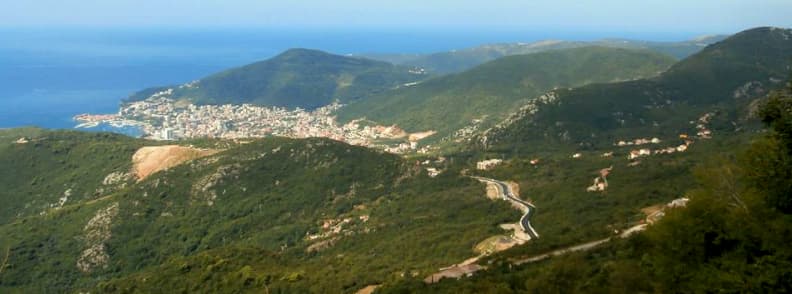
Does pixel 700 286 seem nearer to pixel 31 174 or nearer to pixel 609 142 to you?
pixel 609 142

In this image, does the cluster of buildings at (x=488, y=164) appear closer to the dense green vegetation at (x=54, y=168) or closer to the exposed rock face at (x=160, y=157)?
the exposed rock face at (x=160, y=157)

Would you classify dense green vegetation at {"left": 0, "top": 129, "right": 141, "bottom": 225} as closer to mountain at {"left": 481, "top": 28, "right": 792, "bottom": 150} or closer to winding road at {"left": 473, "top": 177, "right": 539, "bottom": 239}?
winding road at {"left": 473, "top": 177, "right": 539, "bottom": 239}

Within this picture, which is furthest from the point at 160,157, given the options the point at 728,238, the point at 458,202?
the point at 728,238

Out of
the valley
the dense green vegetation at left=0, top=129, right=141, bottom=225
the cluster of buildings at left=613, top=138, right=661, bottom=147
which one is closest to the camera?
the valley

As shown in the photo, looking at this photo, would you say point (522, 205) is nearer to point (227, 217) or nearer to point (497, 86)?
point (227, 217)

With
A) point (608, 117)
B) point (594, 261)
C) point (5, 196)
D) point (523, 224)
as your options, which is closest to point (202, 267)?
point (523, 224)

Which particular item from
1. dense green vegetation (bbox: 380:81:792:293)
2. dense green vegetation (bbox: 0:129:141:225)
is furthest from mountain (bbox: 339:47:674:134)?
dense green vegetation (bbox: 380:81:792:293)
